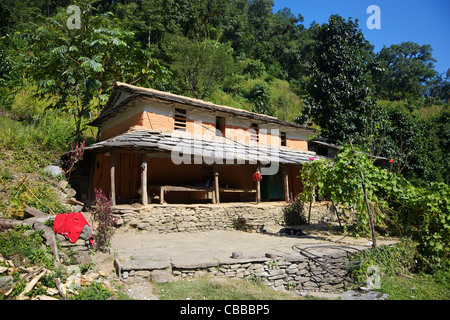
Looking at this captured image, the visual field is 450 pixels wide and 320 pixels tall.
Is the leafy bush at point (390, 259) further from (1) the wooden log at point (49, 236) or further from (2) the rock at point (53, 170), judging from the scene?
(2) the rock at point (53, 170)

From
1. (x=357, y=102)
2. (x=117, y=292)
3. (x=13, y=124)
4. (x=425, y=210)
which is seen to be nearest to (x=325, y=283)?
(x=425, y=210)

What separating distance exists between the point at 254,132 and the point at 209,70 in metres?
12.1

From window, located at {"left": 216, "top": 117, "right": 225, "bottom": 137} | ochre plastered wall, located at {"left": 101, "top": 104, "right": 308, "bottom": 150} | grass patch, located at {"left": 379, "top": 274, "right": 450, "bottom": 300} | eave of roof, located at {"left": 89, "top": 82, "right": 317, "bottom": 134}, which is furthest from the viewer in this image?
window, located at {"left": 216, "top": 117, "right": 225, "bottom": 137}

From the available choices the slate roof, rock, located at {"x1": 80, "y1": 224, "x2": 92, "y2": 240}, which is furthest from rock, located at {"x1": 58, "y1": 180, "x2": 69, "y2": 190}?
rock, located at {"x1": 80, "y1": 224, "x2": 92, "y2": 240}

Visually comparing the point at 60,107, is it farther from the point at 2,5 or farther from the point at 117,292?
the point at 117,292

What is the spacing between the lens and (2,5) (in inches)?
790

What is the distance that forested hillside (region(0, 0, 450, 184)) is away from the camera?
16.0 meters

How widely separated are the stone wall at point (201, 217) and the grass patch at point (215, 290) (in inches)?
172

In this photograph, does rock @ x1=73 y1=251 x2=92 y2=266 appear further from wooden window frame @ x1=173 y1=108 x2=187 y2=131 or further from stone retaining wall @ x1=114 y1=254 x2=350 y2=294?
wooden window frame @ x1=173 y1=108 x2=187 y2=131

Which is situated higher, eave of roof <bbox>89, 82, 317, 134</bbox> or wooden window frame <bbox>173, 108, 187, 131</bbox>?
eave of roof <bbox>89, 82, 317, 134</bbox>

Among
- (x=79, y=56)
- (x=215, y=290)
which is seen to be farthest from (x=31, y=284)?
(x=79, y=56)

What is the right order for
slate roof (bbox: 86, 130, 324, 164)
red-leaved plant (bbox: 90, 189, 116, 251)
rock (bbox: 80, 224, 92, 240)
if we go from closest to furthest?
rock (bbox: 80, 224, 92, 240) → red-leaved plant (bbox: 90, 189, 116, 251) → slate roof (bbox: 86, 130, 324, 164)

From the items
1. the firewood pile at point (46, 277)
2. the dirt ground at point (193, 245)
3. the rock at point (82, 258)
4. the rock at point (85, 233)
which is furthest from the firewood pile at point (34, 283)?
the rock at point (85, 233)

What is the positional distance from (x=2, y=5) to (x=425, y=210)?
27878mm
